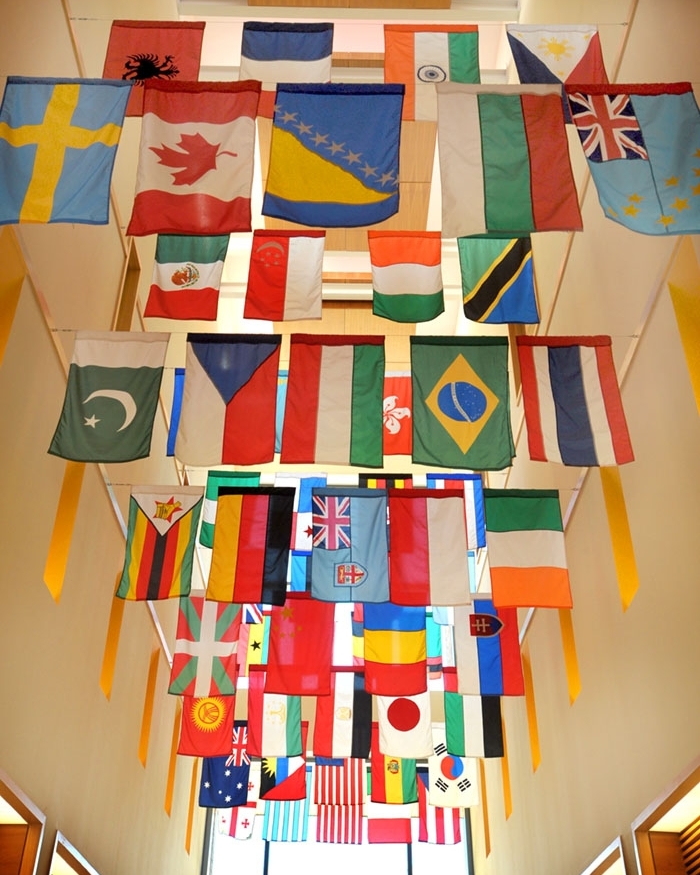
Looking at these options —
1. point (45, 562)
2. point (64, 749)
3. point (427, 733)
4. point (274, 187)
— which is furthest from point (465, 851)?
point (274, 187)

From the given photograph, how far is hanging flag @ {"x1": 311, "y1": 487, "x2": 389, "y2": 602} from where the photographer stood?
8.38m

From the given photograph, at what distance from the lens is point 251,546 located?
848 cm

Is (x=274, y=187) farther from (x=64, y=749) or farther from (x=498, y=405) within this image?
(x=64, y=749)

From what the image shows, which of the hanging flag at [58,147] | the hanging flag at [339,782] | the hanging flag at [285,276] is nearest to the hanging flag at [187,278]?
the hanging flag at [285,276]

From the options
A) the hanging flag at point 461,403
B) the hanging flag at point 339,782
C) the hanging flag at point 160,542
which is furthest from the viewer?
the hanging flag at point 339,782

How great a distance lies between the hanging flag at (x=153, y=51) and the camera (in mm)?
7812

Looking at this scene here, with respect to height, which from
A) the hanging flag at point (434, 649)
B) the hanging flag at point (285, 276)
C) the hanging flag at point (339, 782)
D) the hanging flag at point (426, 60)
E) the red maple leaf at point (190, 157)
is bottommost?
the hanging flag at point (339, 782)

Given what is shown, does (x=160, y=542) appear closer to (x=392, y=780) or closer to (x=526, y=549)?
(x=526, y=549)

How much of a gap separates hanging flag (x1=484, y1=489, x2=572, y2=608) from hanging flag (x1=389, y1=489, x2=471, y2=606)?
0.29 m

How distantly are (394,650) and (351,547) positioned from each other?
1.41 metres

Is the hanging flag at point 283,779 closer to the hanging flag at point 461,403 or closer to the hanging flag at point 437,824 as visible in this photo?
the hanging flag at point 437,824

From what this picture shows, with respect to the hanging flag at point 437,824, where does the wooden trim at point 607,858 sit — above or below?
below

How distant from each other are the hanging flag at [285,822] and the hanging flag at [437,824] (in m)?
1.79

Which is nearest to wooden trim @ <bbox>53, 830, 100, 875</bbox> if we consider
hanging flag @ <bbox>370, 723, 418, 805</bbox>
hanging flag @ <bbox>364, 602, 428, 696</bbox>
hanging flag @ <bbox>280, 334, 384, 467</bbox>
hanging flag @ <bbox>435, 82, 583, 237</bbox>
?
hanging flag @ <bbox>364, 602, 428, 696</bbox>
